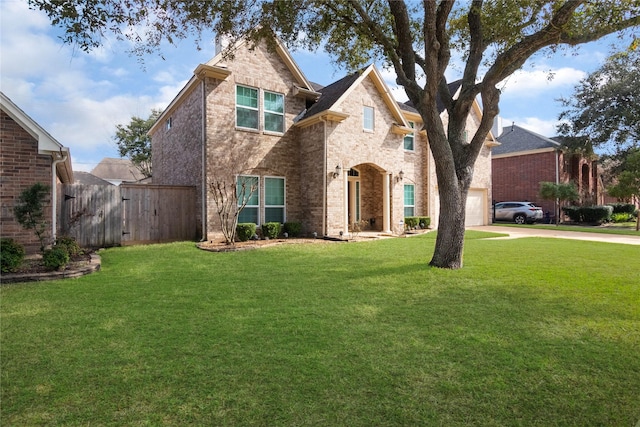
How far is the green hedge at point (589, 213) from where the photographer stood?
23.5 metres

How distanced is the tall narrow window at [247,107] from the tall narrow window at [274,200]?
2.32 metres

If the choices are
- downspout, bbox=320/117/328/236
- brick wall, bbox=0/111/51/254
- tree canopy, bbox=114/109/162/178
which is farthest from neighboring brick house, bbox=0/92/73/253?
tree canopy, bbox=114/109/162/178

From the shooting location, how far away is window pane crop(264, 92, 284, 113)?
14.1m

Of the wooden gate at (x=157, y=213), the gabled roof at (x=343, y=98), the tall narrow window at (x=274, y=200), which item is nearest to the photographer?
the wooden gate at (x=157, y=213)

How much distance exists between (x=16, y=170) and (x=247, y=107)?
7.75m

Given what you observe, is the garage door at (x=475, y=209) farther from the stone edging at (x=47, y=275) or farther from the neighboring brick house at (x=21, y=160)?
the neighboring brick house at (x=21, y=160)

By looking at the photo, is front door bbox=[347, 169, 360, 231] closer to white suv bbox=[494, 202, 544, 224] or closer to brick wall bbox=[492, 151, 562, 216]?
white suv bbox=[494, 202, 544, 224]

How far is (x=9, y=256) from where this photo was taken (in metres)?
6.61

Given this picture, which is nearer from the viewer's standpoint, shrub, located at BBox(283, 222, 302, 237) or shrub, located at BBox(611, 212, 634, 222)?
shrub, located at BBox(283, 222, 302, 237)

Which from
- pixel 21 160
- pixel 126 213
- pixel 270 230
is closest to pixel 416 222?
pixel 270 230

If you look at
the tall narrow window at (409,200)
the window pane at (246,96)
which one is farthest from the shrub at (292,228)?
the tall narrow window at (409,200)

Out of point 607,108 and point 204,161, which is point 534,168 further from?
point 204,161

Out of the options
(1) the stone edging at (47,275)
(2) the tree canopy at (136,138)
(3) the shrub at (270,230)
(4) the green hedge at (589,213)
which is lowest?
(1) the stone edging at (47,275)

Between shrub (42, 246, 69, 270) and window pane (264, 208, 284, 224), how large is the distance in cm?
762
